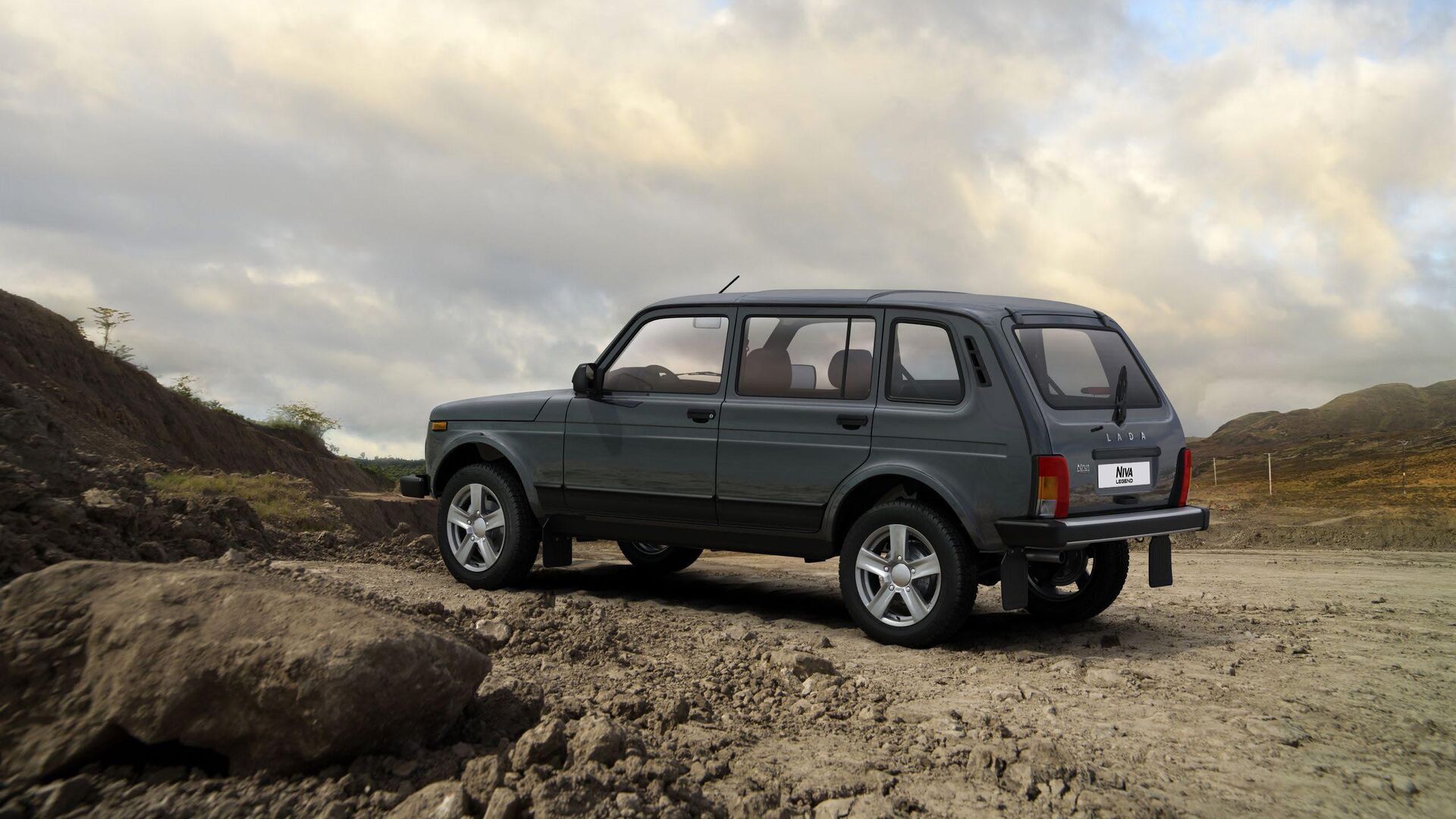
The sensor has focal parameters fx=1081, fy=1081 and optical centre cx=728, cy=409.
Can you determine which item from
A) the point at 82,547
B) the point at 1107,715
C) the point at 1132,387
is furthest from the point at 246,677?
the point at 1132,387

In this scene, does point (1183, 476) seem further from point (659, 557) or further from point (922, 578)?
point (659, 557)

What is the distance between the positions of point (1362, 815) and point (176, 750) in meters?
3.95

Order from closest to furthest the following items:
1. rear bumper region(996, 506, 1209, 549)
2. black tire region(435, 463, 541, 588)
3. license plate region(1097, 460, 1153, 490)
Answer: rear bumper region(996, 506, 1209, 549), license plate region(1097, 460, 1153, 490), black tire region(435, 463, 541, 588)

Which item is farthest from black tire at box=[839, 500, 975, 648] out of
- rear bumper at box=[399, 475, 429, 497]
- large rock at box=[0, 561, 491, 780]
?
rear bumper at box=[399, 475, 429, 497]

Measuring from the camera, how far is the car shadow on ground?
20.9ft

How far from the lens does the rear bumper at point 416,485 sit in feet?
27.2

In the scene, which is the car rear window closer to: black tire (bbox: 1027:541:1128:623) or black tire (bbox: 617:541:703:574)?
black tire (bbox: 1027:541:1128:623)

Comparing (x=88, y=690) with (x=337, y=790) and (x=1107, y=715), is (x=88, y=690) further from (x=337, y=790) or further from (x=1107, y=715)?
(x=1107, y=715)

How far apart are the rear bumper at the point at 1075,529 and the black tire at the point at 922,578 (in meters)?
0.29

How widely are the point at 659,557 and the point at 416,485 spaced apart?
210 cm

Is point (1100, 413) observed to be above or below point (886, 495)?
above

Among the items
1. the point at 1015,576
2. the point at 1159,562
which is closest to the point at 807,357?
the point at 1015,576

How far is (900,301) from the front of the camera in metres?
6.47

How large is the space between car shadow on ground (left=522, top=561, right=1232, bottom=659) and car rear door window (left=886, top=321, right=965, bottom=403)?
1.42 metres
